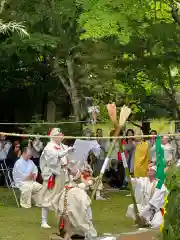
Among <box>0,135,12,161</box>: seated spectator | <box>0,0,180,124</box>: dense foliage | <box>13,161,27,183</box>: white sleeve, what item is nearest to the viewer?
<box>13,161,27,183</box>: white sleeve

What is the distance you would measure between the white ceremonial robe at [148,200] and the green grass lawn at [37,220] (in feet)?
1.18

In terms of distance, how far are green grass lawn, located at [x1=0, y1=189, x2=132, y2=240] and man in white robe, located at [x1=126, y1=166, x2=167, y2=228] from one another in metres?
0.36

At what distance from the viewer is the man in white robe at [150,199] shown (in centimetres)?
956

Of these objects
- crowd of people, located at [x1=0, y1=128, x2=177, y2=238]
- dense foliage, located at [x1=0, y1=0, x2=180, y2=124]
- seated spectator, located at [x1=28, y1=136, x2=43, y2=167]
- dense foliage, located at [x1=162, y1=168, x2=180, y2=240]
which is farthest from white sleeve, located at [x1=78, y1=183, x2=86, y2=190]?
seated spectator, located at [x1=28, y1=136, x2=43, y2=167]

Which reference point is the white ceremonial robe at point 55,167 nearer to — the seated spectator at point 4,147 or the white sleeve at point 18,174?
the white sleeve at point 18,174

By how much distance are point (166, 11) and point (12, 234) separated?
272 inches

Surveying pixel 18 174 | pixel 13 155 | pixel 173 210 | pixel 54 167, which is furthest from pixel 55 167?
pixel 13 155

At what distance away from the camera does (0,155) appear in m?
14.7

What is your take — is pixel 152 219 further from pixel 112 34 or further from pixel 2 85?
pixel 2 85

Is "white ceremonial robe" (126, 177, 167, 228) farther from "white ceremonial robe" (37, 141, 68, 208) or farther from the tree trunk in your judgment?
the tree trunk

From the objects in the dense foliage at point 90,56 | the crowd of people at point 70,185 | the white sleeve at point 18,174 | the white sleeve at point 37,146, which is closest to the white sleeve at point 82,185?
the crowd of people at point 70,185

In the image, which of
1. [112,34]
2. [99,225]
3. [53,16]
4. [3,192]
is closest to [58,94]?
[53,16]

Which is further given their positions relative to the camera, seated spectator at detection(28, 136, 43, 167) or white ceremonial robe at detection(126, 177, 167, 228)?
seated spectator at detection(28, 136, 43, 167)

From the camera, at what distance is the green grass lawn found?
924cm
